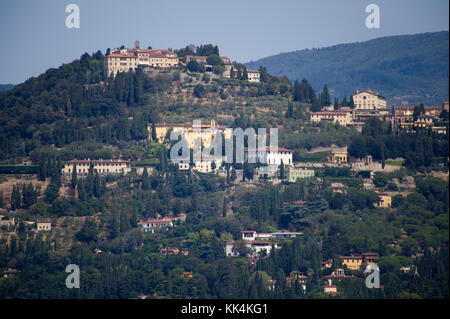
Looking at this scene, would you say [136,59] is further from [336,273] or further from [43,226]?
[336,273]

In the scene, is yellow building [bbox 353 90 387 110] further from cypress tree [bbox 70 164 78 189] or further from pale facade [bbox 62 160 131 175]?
cypress tree [bbox 70 164 78 189]

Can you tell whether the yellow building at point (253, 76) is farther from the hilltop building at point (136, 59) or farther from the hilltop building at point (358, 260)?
the hilltop building at point (358, 260)

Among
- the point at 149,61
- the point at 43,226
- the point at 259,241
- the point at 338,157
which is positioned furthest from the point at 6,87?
the point at 259,241

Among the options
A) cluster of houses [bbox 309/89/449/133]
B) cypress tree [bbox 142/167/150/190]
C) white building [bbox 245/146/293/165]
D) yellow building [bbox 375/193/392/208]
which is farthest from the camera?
cluster of houses [bbox 309/89/449/133]

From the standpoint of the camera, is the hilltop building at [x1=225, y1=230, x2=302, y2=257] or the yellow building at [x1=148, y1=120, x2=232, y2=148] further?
the yellow building at [x1=148, y1=120, x2=232, y2=148]

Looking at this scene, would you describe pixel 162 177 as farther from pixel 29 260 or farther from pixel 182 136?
pixel 29 260

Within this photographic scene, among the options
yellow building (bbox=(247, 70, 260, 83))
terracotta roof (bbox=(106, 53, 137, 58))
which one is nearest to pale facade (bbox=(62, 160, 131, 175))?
terracotta roof (bbox=(106, 53, 137, 58))

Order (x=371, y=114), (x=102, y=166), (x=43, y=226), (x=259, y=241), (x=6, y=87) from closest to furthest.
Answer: (x=259, y=241) < (x=43, y=226) < (x=102, y=166) < (x=371, y=114) < (x=6, y=87)
